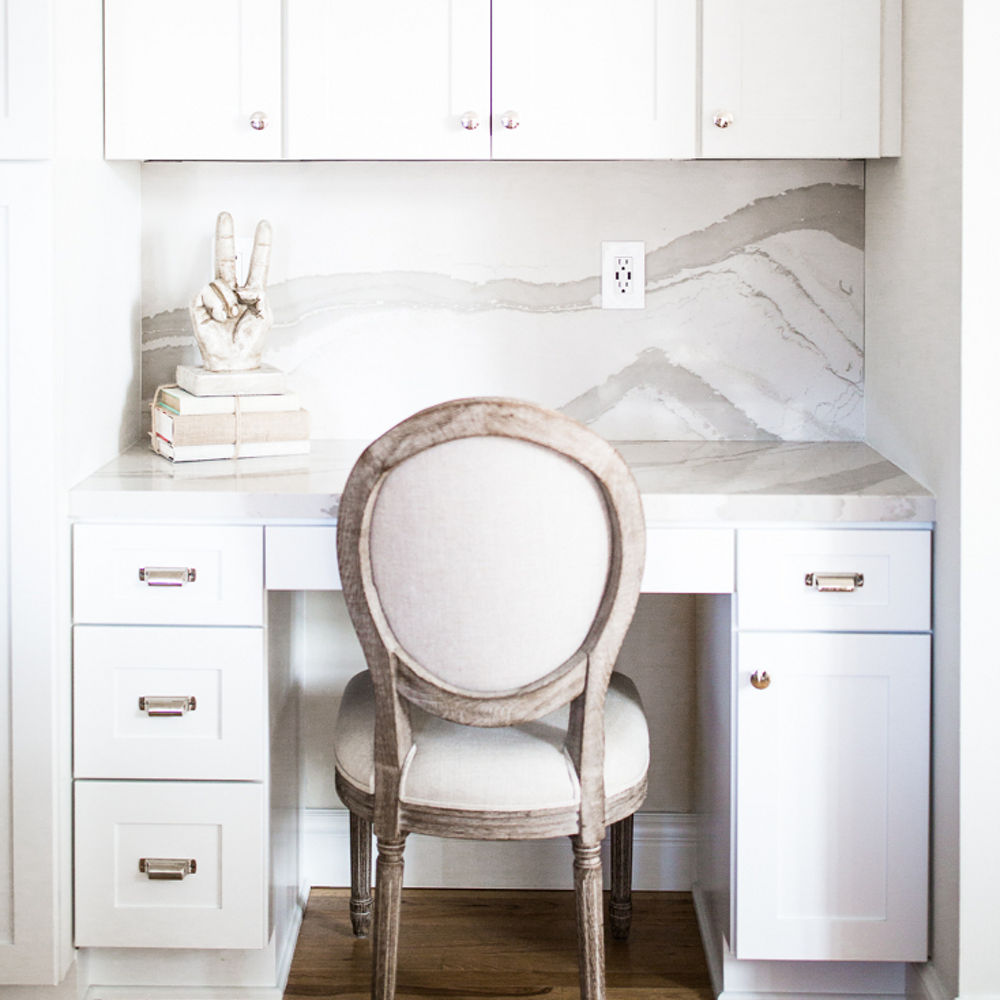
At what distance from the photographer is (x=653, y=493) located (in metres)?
2.02

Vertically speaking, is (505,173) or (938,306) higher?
(505,173)

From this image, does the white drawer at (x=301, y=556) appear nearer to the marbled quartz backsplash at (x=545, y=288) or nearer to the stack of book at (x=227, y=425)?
the stack of book at (x=227, y=425)

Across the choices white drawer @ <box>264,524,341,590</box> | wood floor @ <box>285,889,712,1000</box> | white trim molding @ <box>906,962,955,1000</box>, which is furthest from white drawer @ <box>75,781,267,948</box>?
white trim molding @ <box>906,962,955,1000</box>

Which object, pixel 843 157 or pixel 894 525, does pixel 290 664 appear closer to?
pixel 894 525

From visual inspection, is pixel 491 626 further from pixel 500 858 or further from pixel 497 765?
pixel 500 858

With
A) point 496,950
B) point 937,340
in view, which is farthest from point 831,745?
point 496,950

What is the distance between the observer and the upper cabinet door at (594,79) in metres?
2.20

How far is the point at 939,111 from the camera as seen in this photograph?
6.50 feet

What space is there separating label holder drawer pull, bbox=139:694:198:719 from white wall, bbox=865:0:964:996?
1115 mm

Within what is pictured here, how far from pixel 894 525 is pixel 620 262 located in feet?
2.56

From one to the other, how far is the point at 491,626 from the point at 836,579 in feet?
1.87

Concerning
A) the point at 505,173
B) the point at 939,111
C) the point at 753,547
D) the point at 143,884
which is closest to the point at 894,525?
the point at 753,547

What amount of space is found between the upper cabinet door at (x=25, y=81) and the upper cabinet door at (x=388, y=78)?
1.39 ft

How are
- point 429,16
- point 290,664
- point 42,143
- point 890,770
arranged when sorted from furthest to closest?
point 290,664 → point 429,16 → point 890,770 → point 42,143
